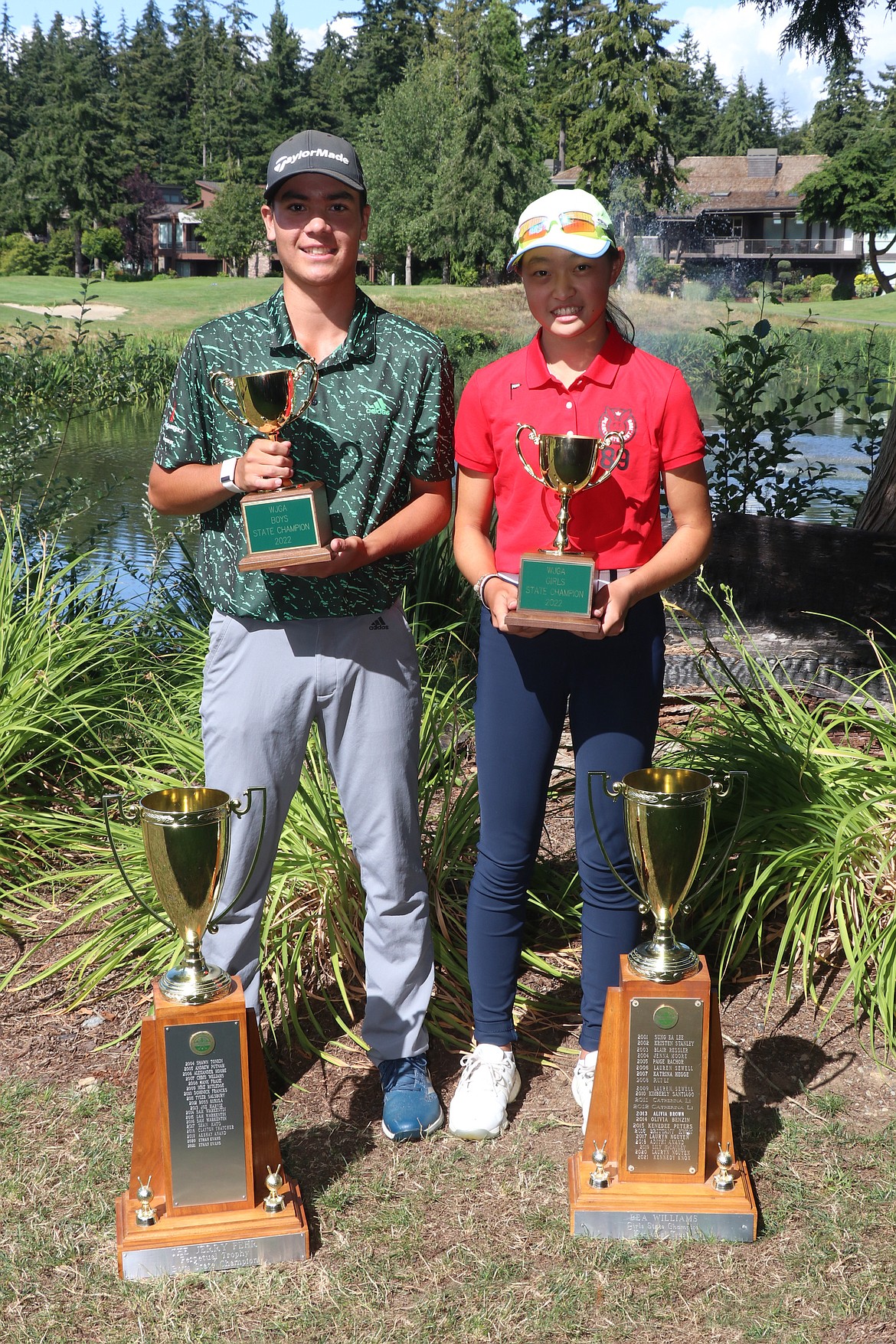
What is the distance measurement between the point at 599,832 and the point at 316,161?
148 centimetres

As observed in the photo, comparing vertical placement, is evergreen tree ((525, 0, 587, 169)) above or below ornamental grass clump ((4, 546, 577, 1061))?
above

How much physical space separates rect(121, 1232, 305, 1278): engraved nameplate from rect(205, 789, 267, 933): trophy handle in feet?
1.98

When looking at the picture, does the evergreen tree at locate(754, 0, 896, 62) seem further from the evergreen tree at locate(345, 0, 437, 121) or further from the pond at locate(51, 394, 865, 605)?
the evergreen tree at locate(345, 0, 437, 121)

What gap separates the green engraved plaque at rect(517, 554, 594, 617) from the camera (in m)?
2.32

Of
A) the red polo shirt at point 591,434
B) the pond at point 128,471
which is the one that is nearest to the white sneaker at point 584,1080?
the red polo shirt at point 591,434

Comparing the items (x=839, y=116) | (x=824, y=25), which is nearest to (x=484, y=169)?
(x=839, y=116)

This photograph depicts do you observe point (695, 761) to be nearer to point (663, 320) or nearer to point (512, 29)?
point (663, 320)

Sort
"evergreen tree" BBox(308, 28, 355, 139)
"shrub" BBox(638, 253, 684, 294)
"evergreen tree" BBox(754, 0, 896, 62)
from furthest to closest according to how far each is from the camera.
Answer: "evergreen tree" BBox(308, 28, 355, 139)
"shrub" BBox(638, 253, 684, 294)
"evergreen tree" BBox(754, 0, 896, 62)

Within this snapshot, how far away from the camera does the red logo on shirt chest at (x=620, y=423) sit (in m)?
2.43

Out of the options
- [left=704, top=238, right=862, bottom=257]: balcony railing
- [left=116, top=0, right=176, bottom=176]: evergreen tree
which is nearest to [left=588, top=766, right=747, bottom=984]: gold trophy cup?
[left=704, top=238, right=862, bottom=257]: balcony railing

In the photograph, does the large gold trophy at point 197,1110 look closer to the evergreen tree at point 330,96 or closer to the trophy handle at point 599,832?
the trophy handle at point 599,832

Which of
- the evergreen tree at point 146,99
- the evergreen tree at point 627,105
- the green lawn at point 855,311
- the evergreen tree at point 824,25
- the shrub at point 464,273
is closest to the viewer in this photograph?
the evergreen tree at point 824,25

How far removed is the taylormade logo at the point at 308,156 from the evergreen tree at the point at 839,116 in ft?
202

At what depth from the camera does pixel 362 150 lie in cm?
4988
